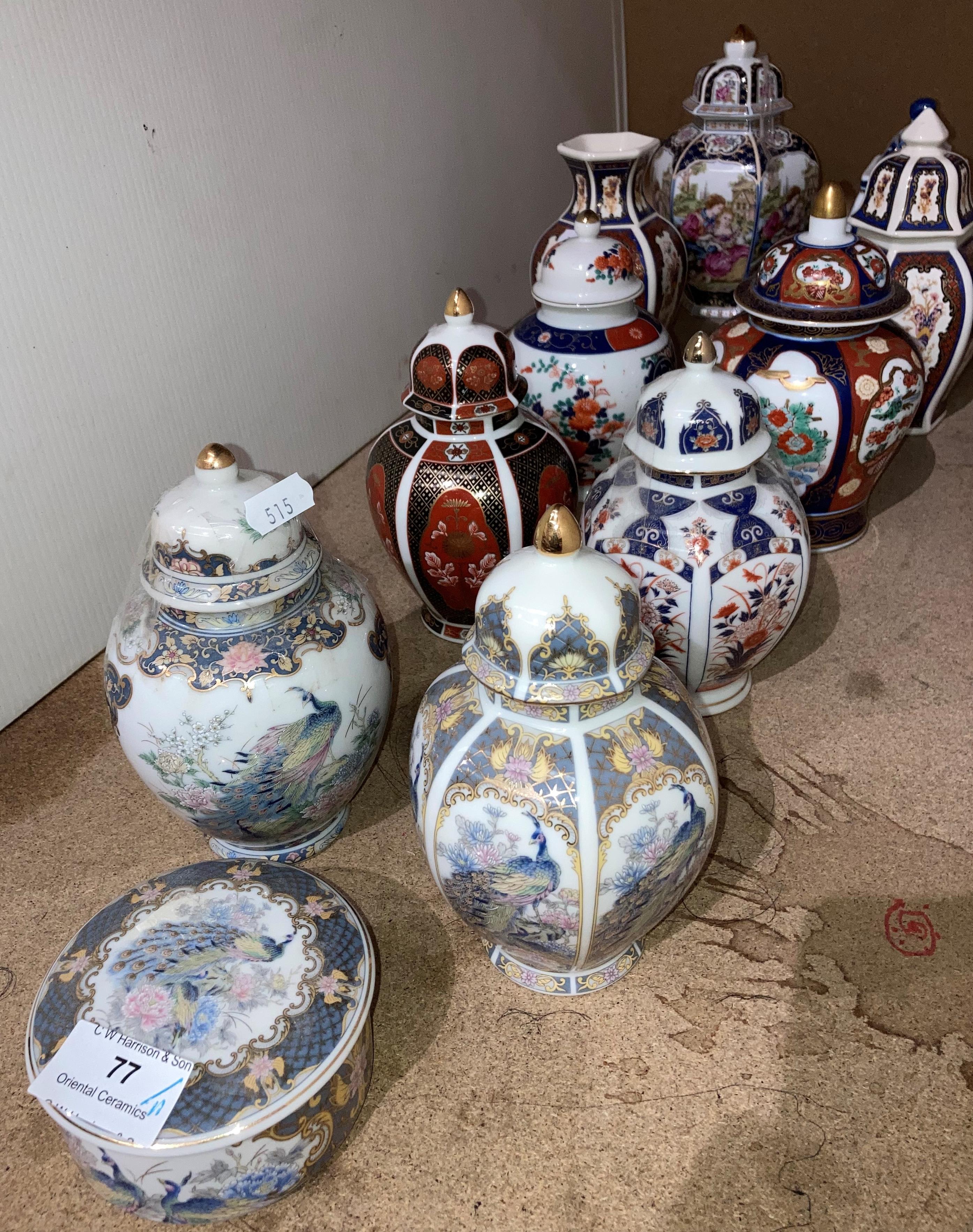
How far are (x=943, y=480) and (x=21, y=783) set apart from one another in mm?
2402

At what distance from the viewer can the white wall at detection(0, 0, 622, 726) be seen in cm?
220

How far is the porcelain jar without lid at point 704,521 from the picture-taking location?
6.14 feet

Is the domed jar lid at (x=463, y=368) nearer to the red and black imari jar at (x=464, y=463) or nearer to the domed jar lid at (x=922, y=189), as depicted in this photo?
the red and black imari jar at (x=464, y=463)

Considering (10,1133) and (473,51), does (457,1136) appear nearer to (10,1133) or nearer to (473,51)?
(10,1133)

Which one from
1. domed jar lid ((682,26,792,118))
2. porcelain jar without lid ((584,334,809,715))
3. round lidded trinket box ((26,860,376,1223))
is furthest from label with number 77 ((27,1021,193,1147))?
domed jar lid ((682,26,792,118))

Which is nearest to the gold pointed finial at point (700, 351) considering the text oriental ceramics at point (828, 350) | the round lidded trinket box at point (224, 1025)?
the text oriental ceramics at point (828, 350)

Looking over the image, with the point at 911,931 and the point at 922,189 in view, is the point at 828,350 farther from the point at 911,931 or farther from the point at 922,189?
the point at 911,931

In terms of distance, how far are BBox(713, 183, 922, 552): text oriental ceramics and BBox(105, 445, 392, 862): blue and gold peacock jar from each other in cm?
112

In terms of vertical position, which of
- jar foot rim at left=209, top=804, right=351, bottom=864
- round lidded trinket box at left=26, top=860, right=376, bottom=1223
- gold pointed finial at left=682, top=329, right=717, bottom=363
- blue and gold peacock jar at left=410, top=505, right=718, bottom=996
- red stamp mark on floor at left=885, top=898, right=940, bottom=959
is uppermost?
gold pointed finial at left=682, top=329, right=717, bottom=363

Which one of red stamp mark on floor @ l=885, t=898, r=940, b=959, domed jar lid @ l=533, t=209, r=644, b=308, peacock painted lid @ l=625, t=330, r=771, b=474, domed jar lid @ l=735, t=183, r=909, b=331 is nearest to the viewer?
red stamp mark on floor @ l=885, t=898, r=940, b=959

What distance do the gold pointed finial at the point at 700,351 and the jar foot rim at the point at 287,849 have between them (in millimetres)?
989

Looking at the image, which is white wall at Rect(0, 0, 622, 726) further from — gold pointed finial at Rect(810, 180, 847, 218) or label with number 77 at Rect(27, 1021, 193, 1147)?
gold pointed finial at Rect(810, 180, 847, 218)

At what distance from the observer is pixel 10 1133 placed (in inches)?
62.3

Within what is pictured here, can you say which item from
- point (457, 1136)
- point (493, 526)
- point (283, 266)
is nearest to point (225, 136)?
point (283, 266)
